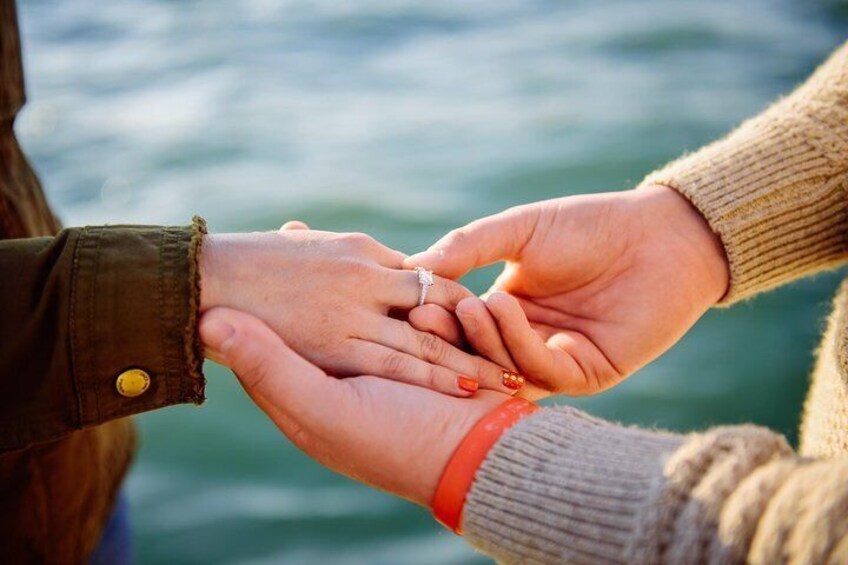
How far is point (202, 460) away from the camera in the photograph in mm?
3604

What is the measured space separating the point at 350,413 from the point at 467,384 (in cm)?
38

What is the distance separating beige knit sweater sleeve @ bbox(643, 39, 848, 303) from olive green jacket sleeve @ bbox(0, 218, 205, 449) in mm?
1361

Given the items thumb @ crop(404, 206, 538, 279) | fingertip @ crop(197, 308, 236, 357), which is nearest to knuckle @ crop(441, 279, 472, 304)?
thumb @ crop(404, 206, 538, 279)

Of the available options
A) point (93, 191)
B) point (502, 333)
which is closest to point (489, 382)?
point (502, 333)

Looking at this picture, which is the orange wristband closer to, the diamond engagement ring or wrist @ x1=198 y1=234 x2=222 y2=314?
the diamond engagement ring

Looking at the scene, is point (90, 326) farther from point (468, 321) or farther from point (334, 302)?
point (468, 321)

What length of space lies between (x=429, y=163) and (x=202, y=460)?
2650 millimetres

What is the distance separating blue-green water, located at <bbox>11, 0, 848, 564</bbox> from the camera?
3.45 meters

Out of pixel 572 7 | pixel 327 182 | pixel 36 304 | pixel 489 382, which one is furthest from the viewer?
pixel 572 7

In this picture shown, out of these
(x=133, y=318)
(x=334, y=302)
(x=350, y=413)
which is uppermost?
(x=133, y=318)

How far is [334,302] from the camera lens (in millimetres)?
2010

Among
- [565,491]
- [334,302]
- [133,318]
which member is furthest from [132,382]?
[565,491]

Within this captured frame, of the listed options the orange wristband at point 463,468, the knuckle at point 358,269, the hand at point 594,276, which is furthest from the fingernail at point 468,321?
the orange wristband at point 463,468

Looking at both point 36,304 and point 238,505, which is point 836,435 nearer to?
point 36,304
